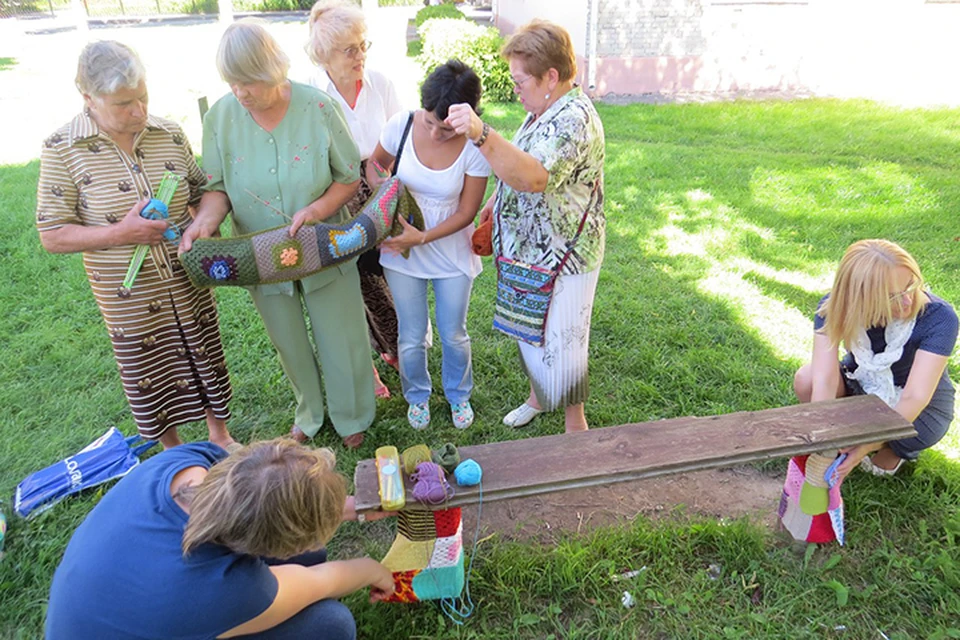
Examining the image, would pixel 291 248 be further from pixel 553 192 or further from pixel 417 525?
pixel 417 525

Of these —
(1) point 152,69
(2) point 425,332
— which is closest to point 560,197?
(2) point 425,332

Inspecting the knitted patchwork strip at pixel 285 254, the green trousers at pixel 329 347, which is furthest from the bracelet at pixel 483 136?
the green trousers at pixel 329 347

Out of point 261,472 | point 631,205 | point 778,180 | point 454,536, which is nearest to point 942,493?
point 454,536

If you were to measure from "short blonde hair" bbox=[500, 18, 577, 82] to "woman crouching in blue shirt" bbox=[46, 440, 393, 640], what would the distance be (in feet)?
5.22

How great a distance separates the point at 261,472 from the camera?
1.52 metres

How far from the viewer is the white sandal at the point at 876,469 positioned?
8.99ft

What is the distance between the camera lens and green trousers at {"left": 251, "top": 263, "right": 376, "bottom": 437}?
280cm

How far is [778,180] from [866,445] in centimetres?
444

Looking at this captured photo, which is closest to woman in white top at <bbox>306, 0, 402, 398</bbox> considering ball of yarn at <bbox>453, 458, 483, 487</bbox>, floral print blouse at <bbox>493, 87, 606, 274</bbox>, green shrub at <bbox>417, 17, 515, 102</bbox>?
floral print blouse at <bbox>493, 87, 606, 274</bbox>

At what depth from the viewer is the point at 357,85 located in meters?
3.00

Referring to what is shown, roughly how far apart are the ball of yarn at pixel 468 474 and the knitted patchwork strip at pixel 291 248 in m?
0.99

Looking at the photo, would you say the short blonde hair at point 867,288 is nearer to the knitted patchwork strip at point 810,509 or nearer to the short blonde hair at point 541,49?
the knitted patchwork strip at point 810,509

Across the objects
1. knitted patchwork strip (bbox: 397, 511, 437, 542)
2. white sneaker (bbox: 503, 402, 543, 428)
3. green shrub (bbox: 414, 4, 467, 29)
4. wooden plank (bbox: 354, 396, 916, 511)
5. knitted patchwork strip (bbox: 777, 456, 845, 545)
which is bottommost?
white sneaker (bbox: 503, 402, 543, 428)

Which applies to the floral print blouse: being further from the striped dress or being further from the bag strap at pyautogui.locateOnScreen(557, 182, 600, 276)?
the striped dress
